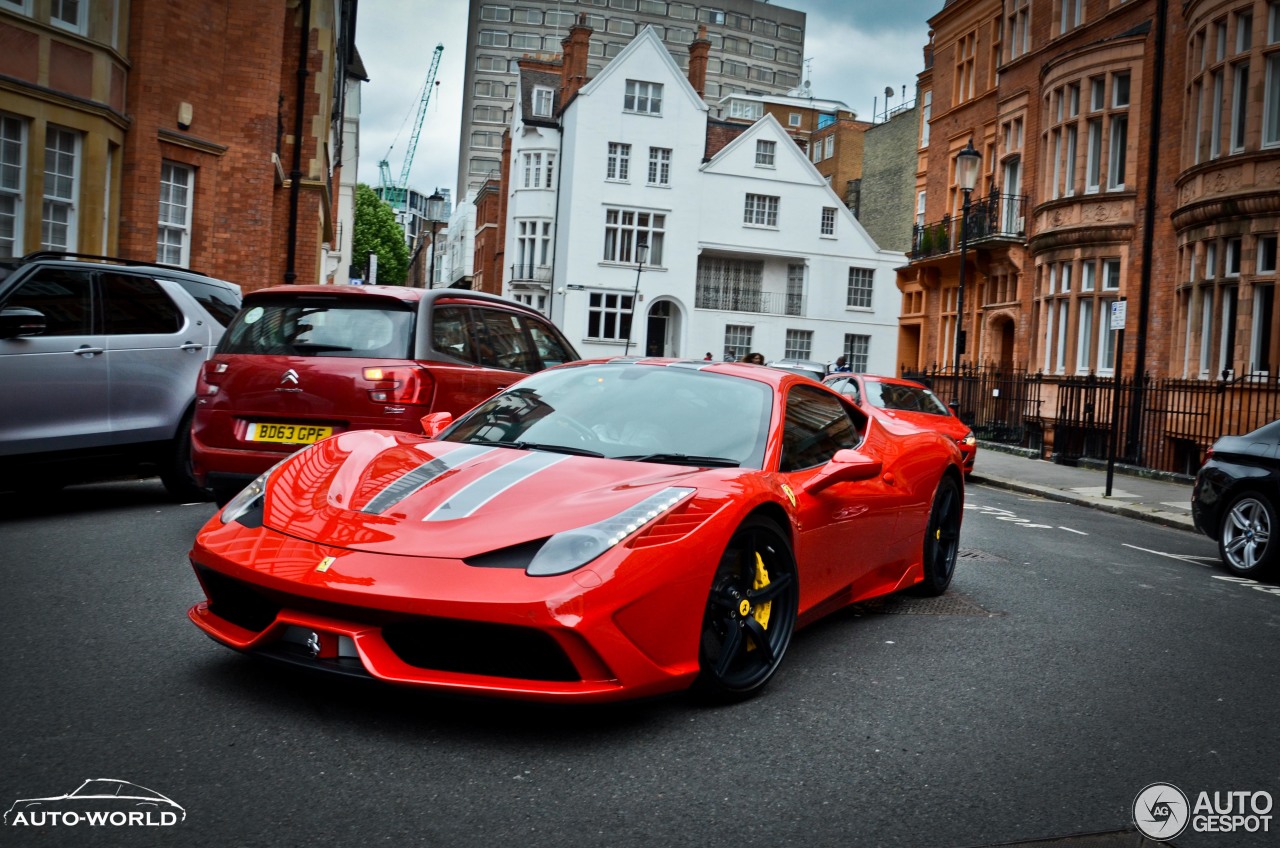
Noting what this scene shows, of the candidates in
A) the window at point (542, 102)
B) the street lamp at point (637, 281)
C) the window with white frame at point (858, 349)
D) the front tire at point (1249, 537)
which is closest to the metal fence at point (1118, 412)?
the front tire at point (1249, 537)

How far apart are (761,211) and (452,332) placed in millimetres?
47480

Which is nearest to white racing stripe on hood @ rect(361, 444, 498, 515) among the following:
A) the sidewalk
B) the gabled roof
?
the sidewalk

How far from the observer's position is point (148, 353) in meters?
8.98

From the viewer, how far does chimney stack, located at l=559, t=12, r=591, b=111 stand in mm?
53594

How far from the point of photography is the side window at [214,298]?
31.7 ft

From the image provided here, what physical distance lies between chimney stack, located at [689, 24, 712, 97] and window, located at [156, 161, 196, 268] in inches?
1498

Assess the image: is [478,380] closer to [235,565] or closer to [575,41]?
[235,565]

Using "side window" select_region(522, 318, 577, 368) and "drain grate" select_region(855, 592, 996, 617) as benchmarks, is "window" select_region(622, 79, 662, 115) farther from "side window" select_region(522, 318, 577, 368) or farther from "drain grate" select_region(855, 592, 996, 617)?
"drain grate" select_region(855, 592, 996, 617)

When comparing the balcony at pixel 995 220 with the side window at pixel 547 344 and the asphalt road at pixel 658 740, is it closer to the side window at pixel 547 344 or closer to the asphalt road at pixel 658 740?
the side window at pixel 547 344

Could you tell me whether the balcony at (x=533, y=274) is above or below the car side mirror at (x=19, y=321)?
above

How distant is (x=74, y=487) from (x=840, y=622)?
7655mm

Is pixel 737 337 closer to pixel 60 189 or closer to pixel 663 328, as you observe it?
pixel 663 328

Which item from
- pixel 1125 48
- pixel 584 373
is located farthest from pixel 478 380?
pixel 1125 48

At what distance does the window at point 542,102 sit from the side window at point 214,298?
4793 cm
